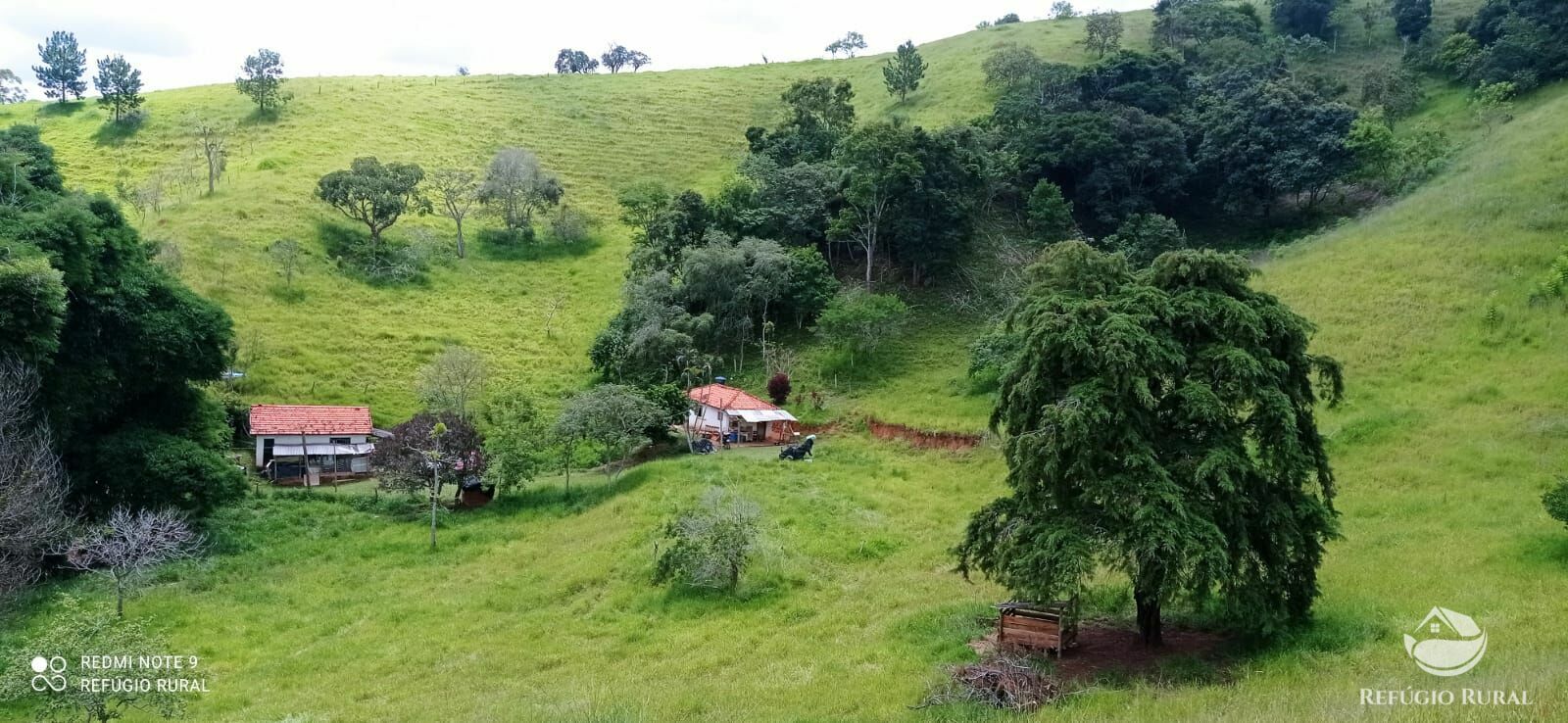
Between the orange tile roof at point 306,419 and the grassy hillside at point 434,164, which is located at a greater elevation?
the grassy hillside at point 434,164

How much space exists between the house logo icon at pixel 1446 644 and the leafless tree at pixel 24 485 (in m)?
28.0

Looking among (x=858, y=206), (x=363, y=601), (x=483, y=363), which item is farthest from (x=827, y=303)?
(x=363, y=601)

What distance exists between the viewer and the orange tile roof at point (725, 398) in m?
37.0

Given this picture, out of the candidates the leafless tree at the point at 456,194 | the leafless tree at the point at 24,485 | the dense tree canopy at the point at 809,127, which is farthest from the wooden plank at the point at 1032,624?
the leafless tree at the point at 456,194

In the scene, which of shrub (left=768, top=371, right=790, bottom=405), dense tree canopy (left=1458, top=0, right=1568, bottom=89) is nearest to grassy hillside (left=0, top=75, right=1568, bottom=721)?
shrub (left=768, top=371, right=790, bottom=405)

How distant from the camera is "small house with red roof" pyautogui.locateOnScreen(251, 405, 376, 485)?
34.7m

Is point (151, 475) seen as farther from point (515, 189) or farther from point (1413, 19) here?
point (1413, 19)

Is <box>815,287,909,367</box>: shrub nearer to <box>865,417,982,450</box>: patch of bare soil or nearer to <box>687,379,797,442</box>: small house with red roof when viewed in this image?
<box>687,379,797,442</box>: small house with red roof

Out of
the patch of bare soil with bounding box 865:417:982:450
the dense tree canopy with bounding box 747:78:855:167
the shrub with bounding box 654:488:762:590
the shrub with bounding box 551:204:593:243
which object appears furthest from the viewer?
the shrub with bounding box 551:204:593:243

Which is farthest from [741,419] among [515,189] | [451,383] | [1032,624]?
[515,189]

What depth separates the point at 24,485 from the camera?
2219 cm

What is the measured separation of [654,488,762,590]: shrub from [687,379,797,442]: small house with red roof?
14.6m

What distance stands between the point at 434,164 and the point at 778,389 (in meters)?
43.7

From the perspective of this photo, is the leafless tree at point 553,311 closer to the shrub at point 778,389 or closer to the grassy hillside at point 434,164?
the grassy hillside at point 434,164
